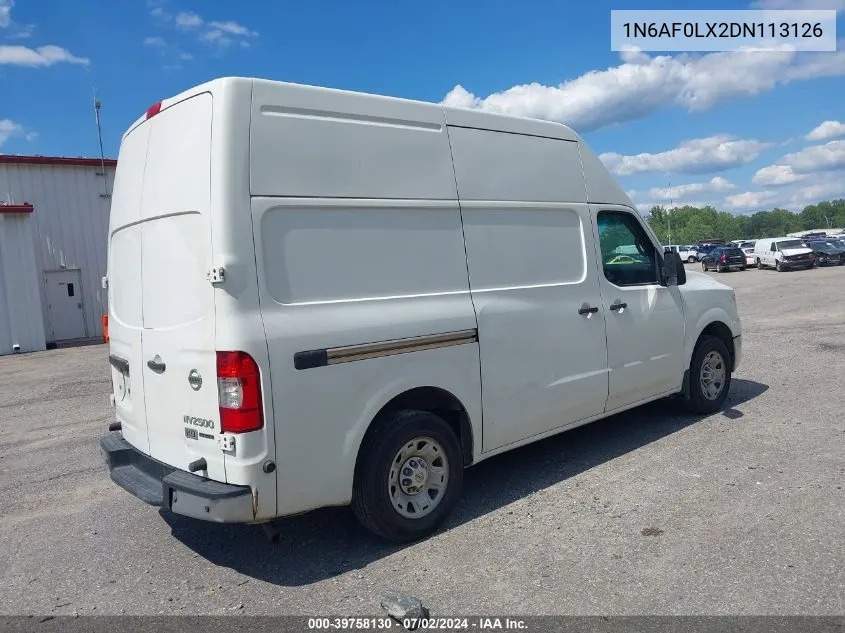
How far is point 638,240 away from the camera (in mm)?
6141

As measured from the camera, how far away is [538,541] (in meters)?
4.18

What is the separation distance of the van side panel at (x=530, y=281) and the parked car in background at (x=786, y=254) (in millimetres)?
34692

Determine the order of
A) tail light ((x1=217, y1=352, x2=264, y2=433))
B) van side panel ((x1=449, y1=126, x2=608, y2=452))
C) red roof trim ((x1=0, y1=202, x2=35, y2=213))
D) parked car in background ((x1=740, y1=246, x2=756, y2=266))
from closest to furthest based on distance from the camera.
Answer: tail light ((x1=217, y1=352, x2=264, y2=433)) < van side panel ((x1=449, y1=126, x2=608, y2=452)) < red roof trim ((x1=0, y1=202, x2=35, y2=213)) < parked car in background ((x1=740, y1=246, x2=756, y2=266))

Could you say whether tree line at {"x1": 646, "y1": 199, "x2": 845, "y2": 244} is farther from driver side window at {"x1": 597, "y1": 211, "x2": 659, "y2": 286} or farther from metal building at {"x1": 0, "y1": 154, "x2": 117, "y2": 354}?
driver side window at {"x1": 597, "y1": 211, "x2": 659, "y2": 286}

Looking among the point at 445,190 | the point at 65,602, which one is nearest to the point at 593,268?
the point at 445,190

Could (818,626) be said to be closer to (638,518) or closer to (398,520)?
(638,518)

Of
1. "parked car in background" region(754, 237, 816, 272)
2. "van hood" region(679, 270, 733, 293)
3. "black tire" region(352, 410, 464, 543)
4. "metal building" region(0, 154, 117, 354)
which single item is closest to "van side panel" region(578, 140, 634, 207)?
"van hood" region(679, 270, 733, 293)

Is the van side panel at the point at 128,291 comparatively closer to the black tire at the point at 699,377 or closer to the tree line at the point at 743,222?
the black tire at the point at 699,377

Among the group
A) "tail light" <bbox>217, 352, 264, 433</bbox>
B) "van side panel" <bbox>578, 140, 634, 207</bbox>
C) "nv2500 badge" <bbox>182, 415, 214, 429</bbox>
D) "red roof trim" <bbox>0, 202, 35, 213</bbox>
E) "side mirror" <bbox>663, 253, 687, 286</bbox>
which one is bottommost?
"nv2500 badge" <bbox>182, 415, 214, 429</bbox>

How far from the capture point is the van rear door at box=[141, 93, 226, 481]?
145 inches

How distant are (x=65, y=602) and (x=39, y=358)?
14857 millimetres

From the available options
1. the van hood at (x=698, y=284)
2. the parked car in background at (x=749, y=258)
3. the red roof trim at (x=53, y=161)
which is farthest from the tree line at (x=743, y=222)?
the van hood at (x=698, y=284)

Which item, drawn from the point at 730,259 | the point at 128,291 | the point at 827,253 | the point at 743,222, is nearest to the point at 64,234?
the point at 128,291

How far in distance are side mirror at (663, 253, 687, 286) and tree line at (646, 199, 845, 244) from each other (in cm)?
15071
